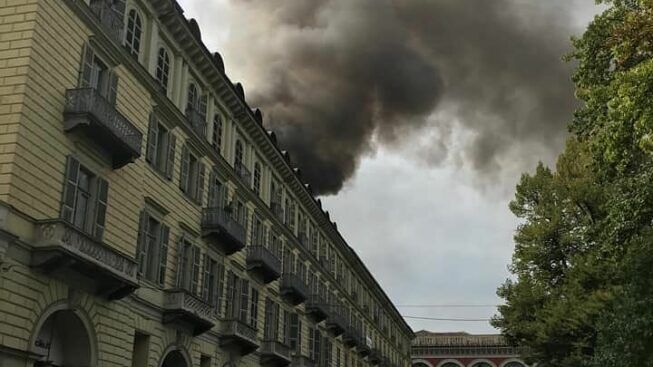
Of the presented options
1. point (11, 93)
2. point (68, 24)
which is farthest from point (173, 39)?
point (11, 93)

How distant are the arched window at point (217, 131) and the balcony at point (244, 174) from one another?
6.84ft

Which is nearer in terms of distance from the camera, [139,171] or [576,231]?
[139,171]

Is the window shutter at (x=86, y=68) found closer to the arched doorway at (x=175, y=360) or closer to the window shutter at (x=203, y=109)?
the window shutter at (x=203, y=109)

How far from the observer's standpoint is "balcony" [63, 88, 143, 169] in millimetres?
18938

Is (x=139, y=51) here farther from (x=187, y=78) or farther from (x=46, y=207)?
(x=46, y=207)

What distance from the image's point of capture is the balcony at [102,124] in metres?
18.9

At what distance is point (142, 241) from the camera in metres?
22.9

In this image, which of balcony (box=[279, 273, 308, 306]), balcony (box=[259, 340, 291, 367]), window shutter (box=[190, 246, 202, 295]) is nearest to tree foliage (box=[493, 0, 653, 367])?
balcony (box=[279, 273, 308, 306])

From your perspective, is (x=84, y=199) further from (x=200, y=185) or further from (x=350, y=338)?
(x=350, y=338)

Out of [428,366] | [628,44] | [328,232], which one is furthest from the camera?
[428,366]

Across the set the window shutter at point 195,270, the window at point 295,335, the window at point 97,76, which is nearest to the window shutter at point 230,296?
the window shutter at point 195,270

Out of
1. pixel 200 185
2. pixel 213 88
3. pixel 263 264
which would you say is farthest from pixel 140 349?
pixel 213 88

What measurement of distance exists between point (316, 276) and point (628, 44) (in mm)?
31735

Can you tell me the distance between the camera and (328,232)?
5094 cm
